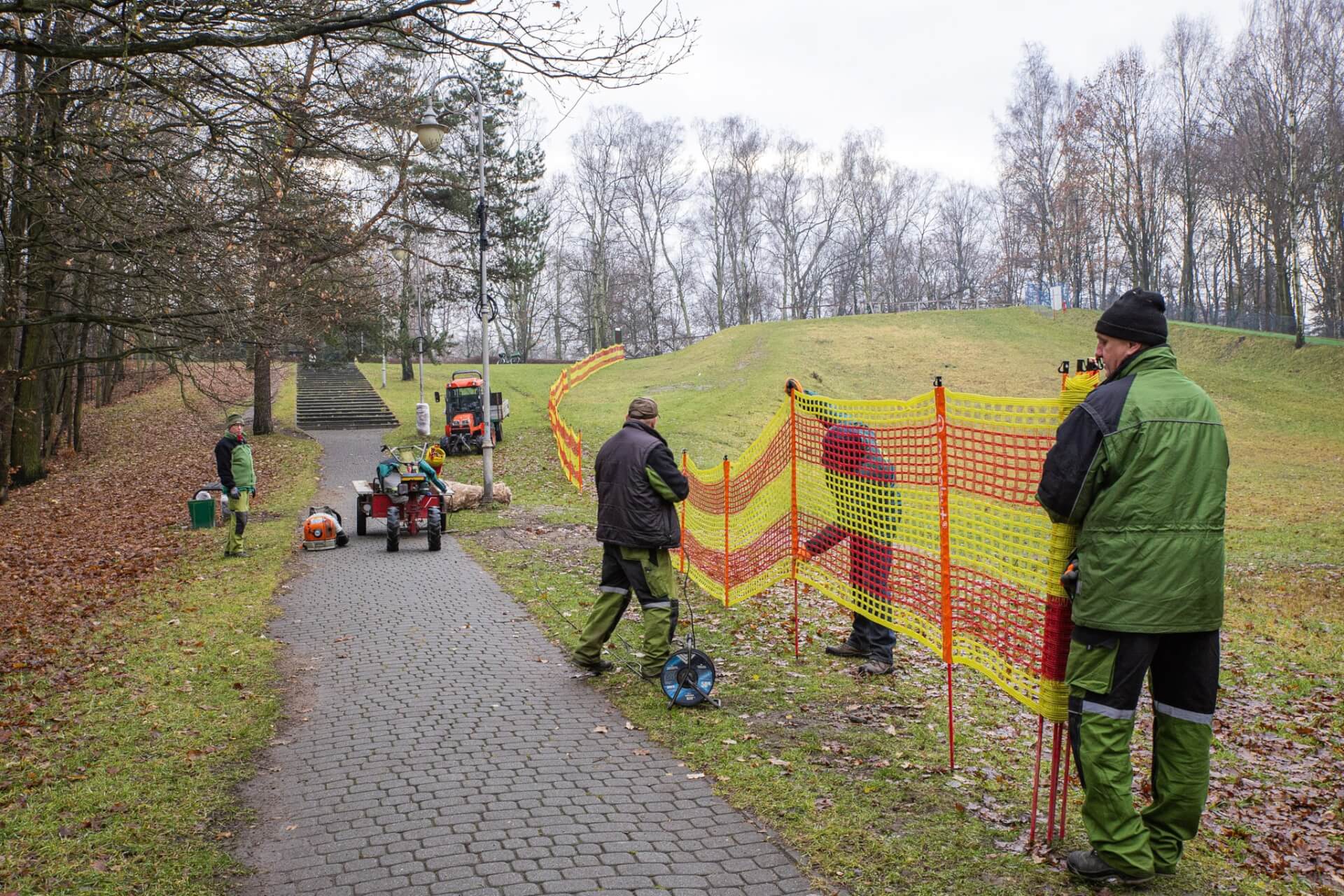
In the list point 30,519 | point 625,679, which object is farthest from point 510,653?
point 30,519

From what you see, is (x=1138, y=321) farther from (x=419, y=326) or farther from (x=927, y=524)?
(x=419, y=326)

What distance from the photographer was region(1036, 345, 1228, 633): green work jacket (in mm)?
3684

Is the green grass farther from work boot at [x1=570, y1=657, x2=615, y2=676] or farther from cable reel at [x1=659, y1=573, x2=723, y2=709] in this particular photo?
cable reel at [x1=659, y1=573, x2=723, y2=709]

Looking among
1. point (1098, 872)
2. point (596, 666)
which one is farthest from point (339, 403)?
point (1098, 872)

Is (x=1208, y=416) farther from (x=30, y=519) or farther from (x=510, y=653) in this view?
(x=30, y=519)

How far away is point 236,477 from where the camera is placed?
13.7 metres

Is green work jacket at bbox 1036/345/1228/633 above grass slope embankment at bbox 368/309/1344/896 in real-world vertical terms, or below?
above

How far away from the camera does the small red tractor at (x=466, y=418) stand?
27094 millimetres

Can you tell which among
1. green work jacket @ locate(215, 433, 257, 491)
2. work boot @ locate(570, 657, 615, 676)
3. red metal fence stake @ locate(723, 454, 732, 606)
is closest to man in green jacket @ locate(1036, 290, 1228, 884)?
work boot @ locate(570, 657, 615, 676)

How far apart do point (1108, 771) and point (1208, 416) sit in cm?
151

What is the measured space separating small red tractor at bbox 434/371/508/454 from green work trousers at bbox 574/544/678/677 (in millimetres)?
19706

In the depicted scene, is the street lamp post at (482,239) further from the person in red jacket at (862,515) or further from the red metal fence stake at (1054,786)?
the red metal fence stake at (1054,786)

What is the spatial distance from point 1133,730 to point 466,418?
24916 millimetres

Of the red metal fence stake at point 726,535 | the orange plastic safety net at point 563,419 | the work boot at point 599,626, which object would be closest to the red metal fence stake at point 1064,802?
the work boot at point 599,626
